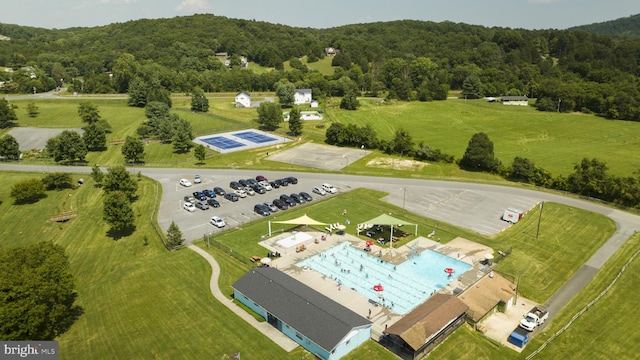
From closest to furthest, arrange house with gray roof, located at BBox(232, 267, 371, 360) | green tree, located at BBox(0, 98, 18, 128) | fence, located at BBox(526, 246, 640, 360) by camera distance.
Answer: house with gray roof, located at BBox(232, 267, 371, 360), fence, located at BBox(526, 246, 640, 360), green tree, located at BBox(0, 98, 18, 128)

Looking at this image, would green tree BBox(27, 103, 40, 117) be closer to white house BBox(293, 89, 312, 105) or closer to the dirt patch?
white house BBox(293, 89, 312, 105)

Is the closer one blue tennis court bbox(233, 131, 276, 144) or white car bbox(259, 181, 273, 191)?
white car bbox(259, 181, 273, 191)

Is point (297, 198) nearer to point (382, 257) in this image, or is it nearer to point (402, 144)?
point (382, 257)

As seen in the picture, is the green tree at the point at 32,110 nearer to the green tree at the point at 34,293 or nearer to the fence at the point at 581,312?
the green tree at the point at 34,293

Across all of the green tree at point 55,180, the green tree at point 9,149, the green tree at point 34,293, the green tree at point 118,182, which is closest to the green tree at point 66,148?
the green tree at point 9,149

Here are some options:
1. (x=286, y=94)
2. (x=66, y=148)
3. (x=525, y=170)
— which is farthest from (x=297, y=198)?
(x=286, y=94)

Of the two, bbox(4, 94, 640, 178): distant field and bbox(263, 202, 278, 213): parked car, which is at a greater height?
bbox(4, 94, 640, 178): distant field

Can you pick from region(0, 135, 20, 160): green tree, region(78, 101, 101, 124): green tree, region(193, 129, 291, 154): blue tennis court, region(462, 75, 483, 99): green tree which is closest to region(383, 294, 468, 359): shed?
region(193, 129, 291, 154): blue tennis court

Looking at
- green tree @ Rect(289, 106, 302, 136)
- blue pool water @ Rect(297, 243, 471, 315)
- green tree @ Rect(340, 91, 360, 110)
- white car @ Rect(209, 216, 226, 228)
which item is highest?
green tree @ Rect(340, 91, 360, 110)

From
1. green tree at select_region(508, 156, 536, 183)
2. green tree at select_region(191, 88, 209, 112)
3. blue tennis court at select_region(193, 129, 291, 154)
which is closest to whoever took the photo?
green tree at select_region(508, 156, 536, 183)
